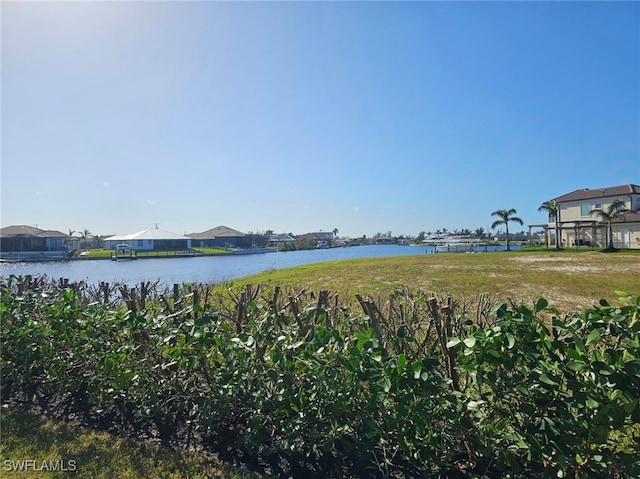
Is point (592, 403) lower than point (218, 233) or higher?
lower

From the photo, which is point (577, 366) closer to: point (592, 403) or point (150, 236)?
point (592, 403)

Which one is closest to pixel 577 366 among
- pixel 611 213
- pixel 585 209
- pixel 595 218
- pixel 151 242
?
pixel 611 213

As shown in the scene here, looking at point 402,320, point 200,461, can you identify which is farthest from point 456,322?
point 200,461

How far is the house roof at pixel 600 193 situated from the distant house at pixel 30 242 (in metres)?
68.2

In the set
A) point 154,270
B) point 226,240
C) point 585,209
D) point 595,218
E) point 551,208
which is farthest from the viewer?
point 226,240

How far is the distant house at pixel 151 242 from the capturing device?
65.2 m

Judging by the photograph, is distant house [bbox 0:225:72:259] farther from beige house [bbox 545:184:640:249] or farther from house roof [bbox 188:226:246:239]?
beige house [bbox 545:184:640:249]

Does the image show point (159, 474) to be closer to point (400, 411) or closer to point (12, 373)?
point (400, 411)

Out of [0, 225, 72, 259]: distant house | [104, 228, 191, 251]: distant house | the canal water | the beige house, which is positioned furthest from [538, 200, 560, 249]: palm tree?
[0, 225, 72, 259]: distant house

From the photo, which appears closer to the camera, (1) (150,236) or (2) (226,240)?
(1) (150,236)

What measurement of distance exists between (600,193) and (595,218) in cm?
292

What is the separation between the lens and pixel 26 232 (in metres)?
52.6

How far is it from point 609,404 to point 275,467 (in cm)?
210

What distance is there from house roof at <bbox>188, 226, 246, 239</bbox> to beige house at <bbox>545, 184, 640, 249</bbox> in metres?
66.1
